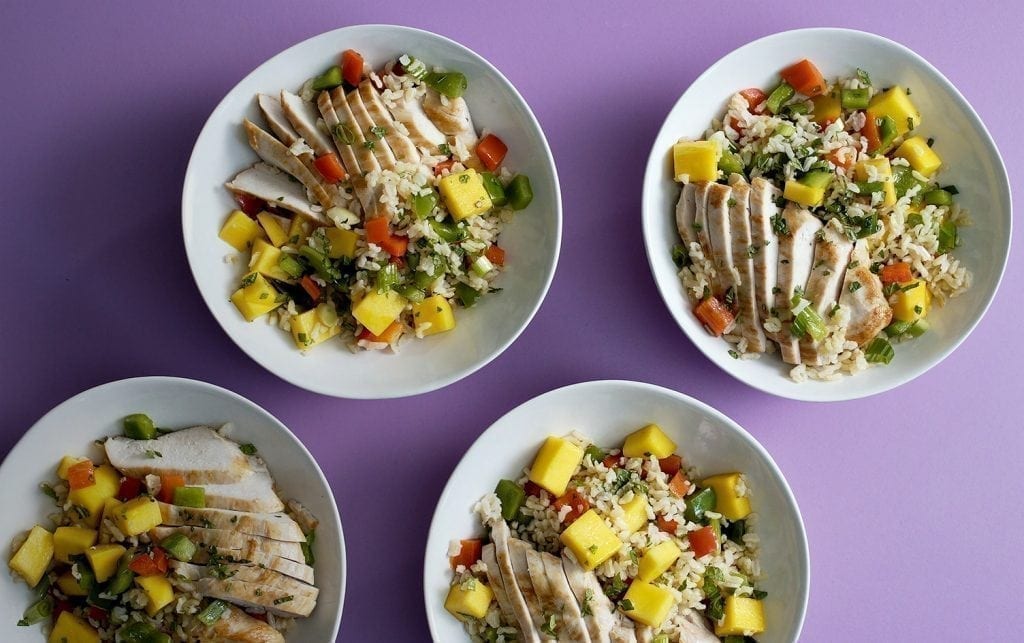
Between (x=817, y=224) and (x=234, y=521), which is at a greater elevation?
(x=817, y=224)

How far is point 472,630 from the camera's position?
10.6 ft

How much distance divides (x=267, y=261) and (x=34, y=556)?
142 centimetres

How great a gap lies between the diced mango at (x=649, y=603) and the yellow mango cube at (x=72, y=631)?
2029 mm

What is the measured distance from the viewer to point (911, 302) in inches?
125

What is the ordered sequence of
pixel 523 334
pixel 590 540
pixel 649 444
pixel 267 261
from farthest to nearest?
pixel 523 334 → pixel 649 444 → pixel 267 261 → pixel 590 540

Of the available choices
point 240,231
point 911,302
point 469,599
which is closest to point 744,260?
point 911,302

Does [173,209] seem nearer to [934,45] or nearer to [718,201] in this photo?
[718,201]

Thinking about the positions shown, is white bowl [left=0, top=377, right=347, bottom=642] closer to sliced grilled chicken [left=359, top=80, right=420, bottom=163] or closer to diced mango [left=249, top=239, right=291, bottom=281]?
diced mango [left=249, top=239, right=291, bottom=281]

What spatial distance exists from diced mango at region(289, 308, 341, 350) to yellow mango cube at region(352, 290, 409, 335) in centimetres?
15

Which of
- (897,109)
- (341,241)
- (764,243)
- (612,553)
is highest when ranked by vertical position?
(897,109)

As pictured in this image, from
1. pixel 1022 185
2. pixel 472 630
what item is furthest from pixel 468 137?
pixel 1022 185

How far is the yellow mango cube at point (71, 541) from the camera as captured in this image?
3146 millimetres

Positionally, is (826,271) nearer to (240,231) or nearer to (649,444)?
(649,444)

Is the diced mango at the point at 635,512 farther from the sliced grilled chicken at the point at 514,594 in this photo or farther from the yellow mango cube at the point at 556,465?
the sliced grilled chicken at the point at 514,594
